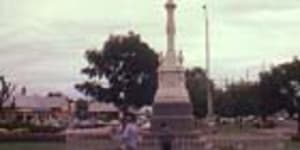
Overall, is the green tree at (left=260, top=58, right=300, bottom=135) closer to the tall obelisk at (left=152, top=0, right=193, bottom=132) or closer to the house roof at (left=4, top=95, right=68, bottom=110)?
the tall obelisk at (left=152, top=0, right=193, bottom=132)

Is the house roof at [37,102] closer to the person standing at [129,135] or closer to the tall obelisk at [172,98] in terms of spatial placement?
the tall obelisk at [172,98]

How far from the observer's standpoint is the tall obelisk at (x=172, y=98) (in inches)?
2015

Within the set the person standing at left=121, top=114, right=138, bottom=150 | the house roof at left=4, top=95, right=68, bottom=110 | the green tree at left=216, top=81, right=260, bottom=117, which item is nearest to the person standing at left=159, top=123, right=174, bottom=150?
the person standing at left=121, top=114, right=138, bottom=150

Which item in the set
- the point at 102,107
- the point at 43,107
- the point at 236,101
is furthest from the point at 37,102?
the point at 102,107

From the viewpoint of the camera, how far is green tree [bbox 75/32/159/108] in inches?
3674

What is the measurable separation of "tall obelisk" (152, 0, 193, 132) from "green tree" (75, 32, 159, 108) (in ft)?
→ 133

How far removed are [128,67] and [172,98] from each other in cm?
4275

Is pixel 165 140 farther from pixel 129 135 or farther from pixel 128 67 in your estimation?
pixel 128 67

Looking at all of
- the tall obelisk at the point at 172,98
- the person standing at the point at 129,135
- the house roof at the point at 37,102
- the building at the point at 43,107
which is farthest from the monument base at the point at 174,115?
the house roof at the point at 37,102

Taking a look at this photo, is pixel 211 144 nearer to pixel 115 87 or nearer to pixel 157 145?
pixel 157 145

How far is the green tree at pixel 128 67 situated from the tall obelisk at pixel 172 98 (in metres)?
40.4

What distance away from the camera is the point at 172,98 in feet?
168

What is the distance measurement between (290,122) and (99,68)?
27.5m

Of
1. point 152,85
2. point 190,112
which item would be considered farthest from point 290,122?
point 190,112
